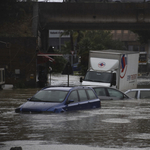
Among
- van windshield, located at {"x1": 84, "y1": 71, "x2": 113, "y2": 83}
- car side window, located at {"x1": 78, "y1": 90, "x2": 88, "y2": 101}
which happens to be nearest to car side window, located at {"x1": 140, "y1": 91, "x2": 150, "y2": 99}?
car side window, located at {"x1": 78, "y1": 90, "x2": 88, "y2": 101}

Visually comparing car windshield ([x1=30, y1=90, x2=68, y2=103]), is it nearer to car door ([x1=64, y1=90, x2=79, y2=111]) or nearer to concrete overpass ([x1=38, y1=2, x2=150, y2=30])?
car door ([x1=64, y1=90, x2=79, y2=111])

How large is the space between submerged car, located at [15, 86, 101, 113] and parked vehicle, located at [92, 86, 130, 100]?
3.39 meters

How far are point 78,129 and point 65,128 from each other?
1.27ft

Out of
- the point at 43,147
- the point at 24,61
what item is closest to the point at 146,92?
the point at 43,147

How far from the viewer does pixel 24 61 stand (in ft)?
112

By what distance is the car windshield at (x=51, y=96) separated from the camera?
44.2 ft

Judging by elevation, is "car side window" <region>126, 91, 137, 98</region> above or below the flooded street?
below

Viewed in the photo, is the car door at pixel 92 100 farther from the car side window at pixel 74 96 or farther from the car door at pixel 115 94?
the car door at pixel 115 94

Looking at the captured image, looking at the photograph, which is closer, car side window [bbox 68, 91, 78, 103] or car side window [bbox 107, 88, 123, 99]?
car side window [bbox 68, 91, 78, 103]

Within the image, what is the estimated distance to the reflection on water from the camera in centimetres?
856

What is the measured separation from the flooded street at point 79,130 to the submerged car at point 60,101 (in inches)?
8.4

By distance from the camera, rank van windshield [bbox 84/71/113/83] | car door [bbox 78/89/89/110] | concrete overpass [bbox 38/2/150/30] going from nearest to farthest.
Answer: car door [bbox 78/89/89/110]
van windshield [bbox 84/71/113/83]
concrete overpass [bbox 38/2/150/30]

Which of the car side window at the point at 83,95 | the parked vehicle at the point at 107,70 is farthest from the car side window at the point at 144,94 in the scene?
the parked vehicle at the point at 107,70

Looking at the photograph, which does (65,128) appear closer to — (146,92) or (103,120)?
(103,120)
